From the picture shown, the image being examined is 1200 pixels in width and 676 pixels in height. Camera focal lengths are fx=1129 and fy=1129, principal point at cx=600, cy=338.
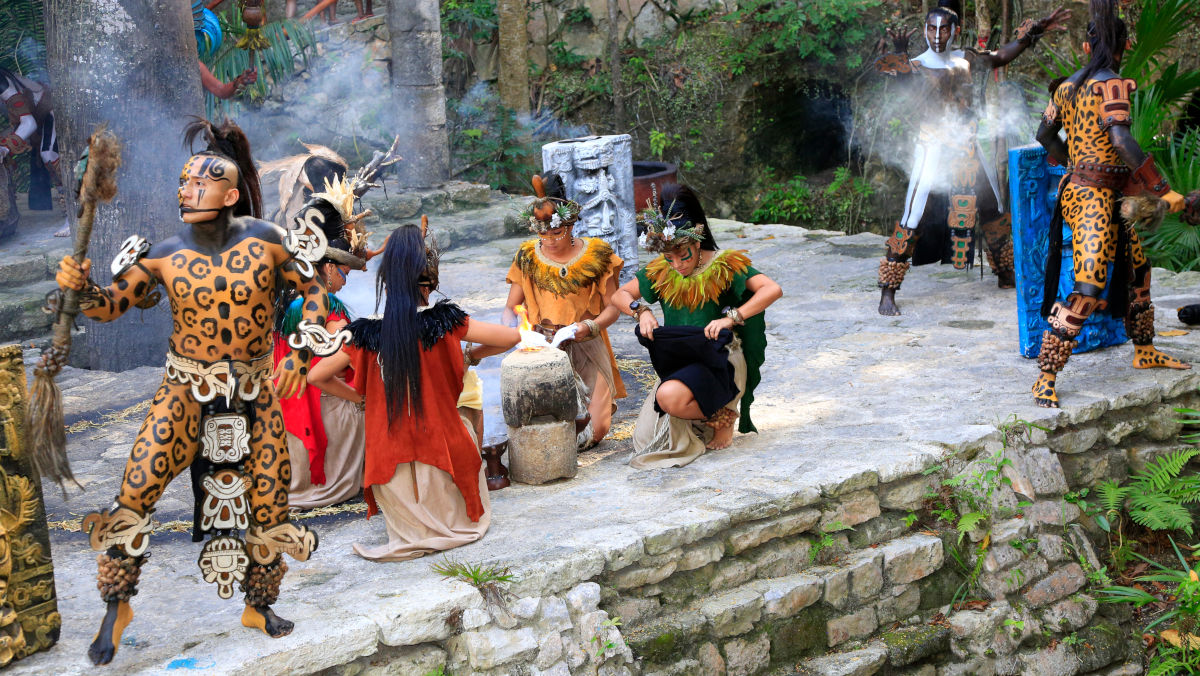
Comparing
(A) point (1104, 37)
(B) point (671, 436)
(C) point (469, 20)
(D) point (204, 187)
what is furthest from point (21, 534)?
(C) point (469, 20)

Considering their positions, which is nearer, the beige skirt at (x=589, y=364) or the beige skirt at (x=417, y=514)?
the beige skirt at (x=417, y=514)

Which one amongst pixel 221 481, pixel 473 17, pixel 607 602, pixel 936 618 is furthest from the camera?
pixel 473 17

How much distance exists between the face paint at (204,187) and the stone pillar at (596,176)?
4.67m

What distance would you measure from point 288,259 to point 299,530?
0.98 m

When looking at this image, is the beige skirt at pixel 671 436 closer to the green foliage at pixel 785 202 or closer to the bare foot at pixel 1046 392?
the bare foot at pixel 1046 392

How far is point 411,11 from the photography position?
→ 11.7 m

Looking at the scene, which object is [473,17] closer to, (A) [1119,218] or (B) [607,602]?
(A) [1119,218]

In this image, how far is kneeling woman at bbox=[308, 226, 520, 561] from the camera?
453 cm

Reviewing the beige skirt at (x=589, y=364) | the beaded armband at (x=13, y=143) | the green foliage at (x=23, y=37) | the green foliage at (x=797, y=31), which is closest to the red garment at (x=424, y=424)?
the beige skirt at (x=589, y=364)

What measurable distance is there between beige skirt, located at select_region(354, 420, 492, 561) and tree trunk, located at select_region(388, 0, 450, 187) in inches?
314

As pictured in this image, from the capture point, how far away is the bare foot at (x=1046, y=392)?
19.7ft

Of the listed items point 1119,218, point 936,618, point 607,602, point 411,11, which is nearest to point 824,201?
point 411,11

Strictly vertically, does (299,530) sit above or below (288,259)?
below

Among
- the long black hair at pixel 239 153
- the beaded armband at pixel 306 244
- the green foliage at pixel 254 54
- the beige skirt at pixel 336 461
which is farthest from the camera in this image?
the green foliage at pixel 254 54
